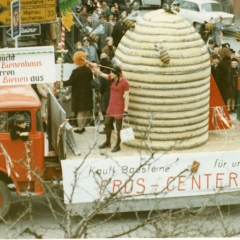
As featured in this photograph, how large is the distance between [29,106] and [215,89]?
3646 millimetres

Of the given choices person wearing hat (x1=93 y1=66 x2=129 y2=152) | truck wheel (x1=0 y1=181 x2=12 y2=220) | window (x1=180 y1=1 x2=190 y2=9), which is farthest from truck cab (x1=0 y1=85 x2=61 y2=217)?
window (x1=180 y1=1 x2=190 y2=9)

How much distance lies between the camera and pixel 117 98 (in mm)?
12883

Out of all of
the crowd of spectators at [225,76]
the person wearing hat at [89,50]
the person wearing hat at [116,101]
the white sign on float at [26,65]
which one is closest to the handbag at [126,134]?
the person wearing hat at [116,101]

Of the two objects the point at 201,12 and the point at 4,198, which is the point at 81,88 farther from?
the point at 201,12

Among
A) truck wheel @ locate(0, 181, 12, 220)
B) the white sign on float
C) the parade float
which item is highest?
the white sign on float

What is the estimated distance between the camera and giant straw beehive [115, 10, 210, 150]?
1284cm

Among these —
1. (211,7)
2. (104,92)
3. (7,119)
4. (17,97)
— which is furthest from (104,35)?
(7,119)

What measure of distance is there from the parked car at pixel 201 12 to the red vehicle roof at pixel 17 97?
55.9 feet

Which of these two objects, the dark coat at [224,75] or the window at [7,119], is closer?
the window at [7,119]

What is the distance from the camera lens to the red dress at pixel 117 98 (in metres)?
12.8

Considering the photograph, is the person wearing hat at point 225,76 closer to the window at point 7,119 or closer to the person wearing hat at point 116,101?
the person wearing hat at point 116,101

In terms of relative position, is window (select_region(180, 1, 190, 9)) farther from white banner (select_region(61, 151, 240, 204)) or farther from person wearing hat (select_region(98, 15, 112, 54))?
white banner (select_region(61, 151, 240, 204))

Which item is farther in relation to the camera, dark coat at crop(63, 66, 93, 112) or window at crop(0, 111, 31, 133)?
dark coat at crop(63, 66, 93, 112)

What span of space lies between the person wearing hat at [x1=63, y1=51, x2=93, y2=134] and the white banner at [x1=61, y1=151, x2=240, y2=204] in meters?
1.76
